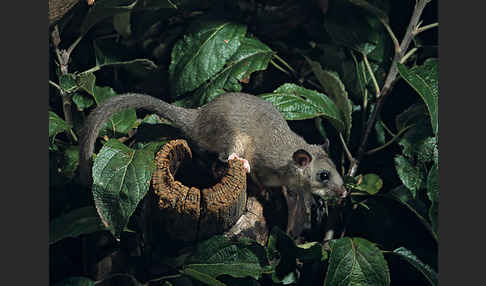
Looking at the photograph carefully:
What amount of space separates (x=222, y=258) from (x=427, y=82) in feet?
4.73

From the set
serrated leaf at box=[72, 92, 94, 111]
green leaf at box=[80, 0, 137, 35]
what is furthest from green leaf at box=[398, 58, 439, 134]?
serrated leaf at box=[72, 92, 94, 111]

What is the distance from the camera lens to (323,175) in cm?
297

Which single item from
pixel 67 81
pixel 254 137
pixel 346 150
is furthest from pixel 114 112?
pixel 346 150

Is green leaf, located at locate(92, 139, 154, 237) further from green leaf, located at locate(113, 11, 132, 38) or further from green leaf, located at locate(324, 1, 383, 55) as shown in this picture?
green leaf, located at locate(324, 1, 383, 55)

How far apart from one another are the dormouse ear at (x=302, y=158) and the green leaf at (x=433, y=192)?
653mm

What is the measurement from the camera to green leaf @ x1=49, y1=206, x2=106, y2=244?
2629 mm

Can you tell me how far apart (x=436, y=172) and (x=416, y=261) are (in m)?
0.51

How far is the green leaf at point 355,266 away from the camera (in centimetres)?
268

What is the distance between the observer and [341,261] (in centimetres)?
273

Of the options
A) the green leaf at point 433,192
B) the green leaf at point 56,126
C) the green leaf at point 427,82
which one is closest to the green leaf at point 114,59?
the green leaf at point 56,126

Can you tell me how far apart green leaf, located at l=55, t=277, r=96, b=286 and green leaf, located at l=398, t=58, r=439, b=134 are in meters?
1.88

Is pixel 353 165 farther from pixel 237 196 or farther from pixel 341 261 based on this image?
pixel 237 196

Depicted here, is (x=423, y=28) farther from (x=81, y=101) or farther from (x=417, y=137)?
(x=81, y=101)

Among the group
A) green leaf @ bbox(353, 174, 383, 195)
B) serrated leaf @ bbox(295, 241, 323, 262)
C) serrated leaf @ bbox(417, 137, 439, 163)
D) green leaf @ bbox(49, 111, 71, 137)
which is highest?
serrated leaf @ bbox(417, 137, 439, 163)
